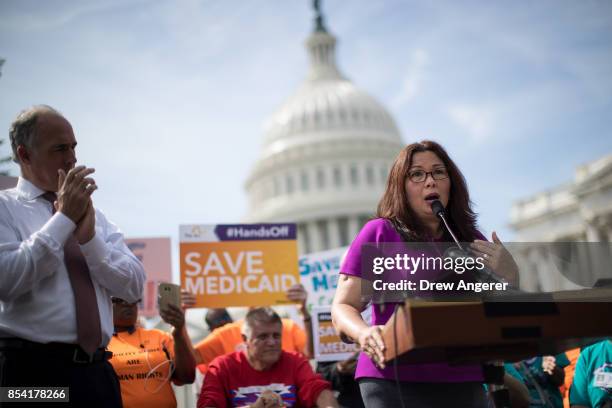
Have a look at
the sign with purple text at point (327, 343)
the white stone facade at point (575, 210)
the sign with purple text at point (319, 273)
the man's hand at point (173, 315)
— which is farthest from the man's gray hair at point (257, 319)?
the white stone facade at point (575, 210)

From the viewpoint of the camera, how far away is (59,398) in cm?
275

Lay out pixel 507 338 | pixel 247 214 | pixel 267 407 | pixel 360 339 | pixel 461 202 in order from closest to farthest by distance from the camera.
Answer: pixel 507 338 < pixel 360 339 < pixel 461 202 < pixel 267 407 < pixel 247 214

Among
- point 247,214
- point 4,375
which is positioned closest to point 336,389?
point 4,375

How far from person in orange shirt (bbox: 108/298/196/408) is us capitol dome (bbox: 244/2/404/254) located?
6282 cm

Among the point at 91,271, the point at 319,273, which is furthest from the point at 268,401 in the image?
the point at 319,273

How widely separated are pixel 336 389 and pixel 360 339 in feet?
13.3

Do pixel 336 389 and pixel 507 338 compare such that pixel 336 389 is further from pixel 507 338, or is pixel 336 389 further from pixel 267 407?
pixel 507 338

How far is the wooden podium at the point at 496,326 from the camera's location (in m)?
2.00

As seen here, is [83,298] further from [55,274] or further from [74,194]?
[74,194]

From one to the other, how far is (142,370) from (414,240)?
298 centimetres

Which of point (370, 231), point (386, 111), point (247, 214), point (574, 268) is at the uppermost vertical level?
point (386, 111)

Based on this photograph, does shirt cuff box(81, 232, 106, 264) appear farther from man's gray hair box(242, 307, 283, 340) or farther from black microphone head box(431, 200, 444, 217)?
man's gray hair box(242, 307, 283, 340)

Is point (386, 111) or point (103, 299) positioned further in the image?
point (386, 111)

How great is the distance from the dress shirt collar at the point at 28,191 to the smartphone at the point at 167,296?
1.82 metres
